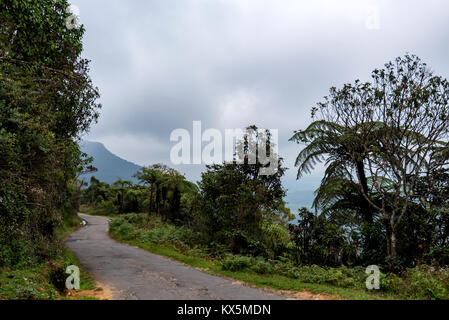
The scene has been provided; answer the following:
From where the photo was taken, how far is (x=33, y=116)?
7.38 m

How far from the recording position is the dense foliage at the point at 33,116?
21.5 ft

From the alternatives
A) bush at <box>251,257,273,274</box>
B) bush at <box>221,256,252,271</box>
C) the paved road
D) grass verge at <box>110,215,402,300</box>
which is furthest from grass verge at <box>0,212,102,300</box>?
bush at <box>251,257,273,274</box>

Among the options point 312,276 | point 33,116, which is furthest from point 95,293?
point 312,276

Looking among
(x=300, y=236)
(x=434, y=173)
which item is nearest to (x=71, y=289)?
(x=300, y=236)

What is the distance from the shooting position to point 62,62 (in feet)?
34.3

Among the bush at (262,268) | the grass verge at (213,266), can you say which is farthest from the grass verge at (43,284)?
the bush at (262,268)

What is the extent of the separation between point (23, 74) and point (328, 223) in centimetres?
1085

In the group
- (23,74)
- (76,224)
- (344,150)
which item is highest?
(23,74)

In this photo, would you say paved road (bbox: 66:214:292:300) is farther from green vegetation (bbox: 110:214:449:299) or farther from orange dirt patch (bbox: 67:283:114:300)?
green vegetation (bbox: 110:214:449:299)

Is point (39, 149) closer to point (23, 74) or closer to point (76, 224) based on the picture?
point (23, 74)

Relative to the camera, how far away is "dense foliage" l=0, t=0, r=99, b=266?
656cm

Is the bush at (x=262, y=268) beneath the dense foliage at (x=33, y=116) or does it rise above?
beneath

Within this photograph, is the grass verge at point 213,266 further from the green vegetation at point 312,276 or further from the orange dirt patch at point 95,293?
the orange dirt patch at point 95,293
